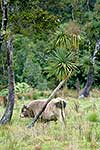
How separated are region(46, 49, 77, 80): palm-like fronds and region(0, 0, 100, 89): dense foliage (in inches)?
2.9

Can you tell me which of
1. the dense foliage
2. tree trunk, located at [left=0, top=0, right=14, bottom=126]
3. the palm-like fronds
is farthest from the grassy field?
the dense foliage

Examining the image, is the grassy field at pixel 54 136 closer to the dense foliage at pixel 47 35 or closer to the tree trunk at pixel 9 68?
the tree trunk at pixel 9 68

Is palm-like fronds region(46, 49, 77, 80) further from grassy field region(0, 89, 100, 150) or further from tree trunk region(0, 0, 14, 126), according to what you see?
grassy field region(0, 89, 100, 150)

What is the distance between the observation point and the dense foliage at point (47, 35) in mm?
11938

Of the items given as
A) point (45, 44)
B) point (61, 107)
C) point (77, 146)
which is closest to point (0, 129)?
point (61, 107)

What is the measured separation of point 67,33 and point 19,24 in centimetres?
140

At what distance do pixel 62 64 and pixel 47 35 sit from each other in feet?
9.40

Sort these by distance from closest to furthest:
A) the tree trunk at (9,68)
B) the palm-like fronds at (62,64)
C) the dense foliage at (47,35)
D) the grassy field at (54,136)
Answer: the grassy field at (54,136) → the tree trunk at (9,68) → the palm-like fronds at (62,64) → the dense foliage at (47,35)

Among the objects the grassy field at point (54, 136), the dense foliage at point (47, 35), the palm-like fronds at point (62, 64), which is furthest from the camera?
the dense foliage at point (47, 35)

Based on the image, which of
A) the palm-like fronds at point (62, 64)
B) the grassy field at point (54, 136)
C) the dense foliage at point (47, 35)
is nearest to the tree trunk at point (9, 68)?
the grassy field at point (54, 136)

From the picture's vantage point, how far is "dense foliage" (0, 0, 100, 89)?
11938 millimetres

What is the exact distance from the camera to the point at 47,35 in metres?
14.3

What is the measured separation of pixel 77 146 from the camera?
9000 millimetres

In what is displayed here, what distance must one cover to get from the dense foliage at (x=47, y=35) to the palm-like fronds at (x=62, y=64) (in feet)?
0.24
